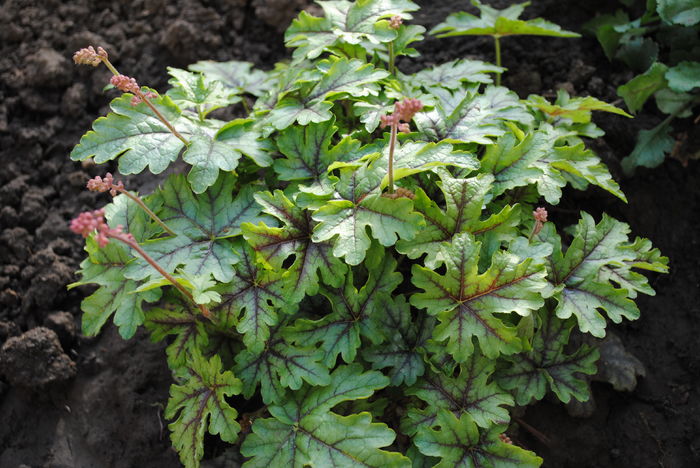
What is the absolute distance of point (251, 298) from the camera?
2332 millimetres

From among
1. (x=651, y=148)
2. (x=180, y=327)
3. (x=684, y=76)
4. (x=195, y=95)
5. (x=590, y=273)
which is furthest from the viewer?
(x=651, y=148)

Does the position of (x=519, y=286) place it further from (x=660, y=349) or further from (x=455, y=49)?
(x=455, y=49)

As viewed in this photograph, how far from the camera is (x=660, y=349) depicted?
2.94 meters

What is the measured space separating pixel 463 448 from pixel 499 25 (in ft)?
6.29

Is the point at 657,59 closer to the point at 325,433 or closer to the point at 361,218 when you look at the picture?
the point at 361,218

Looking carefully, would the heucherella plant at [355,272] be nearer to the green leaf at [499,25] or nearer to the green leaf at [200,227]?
the green leaf at [200,227]

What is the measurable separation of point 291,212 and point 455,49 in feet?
5.98

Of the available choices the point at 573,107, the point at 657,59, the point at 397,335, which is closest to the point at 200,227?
the point at 397,335

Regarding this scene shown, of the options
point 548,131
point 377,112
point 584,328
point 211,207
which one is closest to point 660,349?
point 584,328

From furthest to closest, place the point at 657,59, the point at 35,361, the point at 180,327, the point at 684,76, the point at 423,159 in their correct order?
1. the point at 657,59
2. the point at 684,76
3. the point at 35,361
4. the point at 180,327
5. the point at 423,159

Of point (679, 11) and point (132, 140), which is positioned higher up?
point (132, 140)

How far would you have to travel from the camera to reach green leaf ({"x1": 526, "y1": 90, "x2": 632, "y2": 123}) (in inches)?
109

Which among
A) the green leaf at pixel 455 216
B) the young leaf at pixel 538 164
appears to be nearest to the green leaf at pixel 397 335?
the green leaf at pixel 455 216

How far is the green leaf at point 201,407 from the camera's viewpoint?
2262 mm
